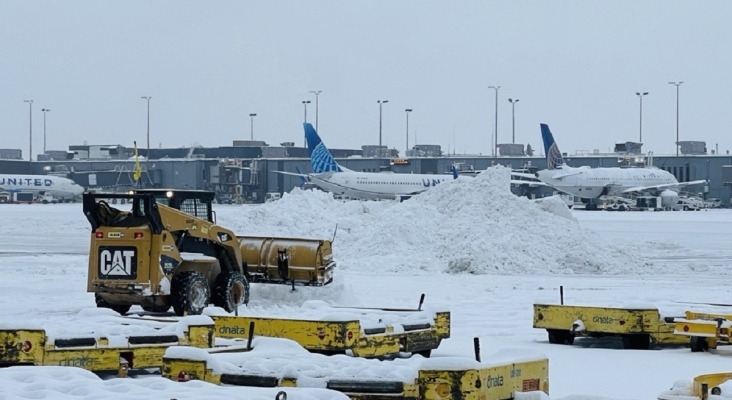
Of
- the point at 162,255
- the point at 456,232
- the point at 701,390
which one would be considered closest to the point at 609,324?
the point at 162,255

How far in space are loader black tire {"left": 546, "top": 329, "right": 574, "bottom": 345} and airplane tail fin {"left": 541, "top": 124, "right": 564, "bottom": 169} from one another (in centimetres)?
7239

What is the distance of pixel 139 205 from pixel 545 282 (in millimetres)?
11647

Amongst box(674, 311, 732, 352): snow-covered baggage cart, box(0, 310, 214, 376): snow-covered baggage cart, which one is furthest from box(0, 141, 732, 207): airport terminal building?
box(0, 310, 214, 376): snow-covered baggage cart

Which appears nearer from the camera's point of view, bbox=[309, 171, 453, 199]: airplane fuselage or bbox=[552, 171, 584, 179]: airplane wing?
bbox=[309, 171, 453, 199]: airplane fuselage

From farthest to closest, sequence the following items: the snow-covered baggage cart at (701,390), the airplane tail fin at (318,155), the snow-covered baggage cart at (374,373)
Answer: the airplane tail fin at (318,155)
the snow-covered baggage cart at (701,390)
the snow-covered baggage cart at (374,373)

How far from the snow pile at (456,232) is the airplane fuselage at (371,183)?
135 feet

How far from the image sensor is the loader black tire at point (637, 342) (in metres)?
14.8

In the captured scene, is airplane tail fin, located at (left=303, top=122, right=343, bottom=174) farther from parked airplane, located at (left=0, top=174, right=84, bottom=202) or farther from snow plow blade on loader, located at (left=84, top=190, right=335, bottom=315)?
snow plow blade on loader, located at (left=84, top=190, right=335, bottom=315)

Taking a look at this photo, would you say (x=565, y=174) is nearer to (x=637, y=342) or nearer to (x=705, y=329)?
(x=637, y=342)

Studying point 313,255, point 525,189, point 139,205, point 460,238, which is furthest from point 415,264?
point 525,189

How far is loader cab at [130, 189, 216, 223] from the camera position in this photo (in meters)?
16.5

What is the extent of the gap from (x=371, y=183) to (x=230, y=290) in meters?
62.0

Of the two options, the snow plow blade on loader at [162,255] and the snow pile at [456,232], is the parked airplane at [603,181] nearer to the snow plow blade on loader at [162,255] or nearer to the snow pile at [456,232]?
the snow pile at [456,232]

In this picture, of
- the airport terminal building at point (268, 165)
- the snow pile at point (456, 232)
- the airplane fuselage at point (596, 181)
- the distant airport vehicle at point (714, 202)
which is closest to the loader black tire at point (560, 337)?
the snow pile at point (456, 232)
